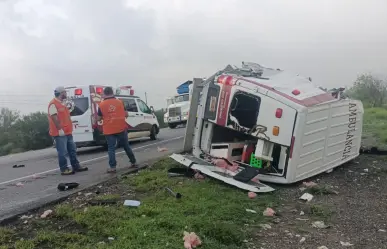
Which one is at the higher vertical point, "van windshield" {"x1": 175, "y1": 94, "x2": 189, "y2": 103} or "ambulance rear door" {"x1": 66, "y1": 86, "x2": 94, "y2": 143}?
"ambulance rear door" {"x1": 66, "y1": 86, "x2": 94, "y2": 143}

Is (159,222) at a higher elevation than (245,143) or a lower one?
lower

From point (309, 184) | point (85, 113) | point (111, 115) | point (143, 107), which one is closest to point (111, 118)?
point (111, 115)

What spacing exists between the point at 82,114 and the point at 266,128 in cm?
823

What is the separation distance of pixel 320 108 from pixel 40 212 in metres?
4.69

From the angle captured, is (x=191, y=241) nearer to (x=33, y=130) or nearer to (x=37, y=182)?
(x=37, y=182)

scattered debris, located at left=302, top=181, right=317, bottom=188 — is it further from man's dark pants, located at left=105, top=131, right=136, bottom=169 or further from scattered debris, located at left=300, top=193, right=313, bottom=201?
man's dark pants, located at left=105, top=131, right=136, bottom=169

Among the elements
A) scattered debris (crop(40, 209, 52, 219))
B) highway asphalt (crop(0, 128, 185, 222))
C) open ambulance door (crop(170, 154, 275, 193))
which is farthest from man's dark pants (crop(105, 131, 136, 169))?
scattered debris (crop(40, 209, 52, 219))

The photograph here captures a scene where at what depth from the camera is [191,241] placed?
3.97 m

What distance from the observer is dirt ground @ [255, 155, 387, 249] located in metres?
4.44

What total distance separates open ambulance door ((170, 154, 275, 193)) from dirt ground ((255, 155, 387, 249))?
378 millimetres

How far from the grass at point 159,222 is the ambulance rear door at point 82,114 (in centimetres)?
→ 757

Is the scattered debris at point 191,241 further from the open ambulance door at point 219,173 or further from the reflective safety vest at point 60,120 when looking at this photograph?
the reflective safety vest at point 60,120

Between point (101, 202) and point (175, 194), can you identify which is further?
point (175, 194)

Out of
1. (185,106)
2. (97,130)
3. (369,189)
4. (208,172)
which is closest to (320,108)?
(369,189)
